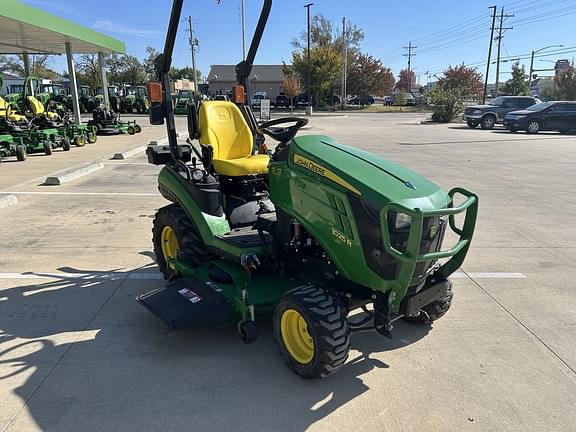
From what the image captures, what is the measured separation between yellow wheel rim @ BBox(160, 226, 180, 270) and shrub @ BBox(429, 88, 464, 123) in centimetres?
2655

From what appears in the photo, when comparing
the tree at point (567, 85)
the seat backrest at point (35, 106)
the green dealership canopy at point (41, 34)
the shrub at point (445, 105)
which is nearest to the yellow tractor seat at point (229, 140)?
the green dealership canopy at point (41, 34)

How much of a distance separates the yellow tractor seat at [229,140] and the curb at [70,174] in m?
5.49

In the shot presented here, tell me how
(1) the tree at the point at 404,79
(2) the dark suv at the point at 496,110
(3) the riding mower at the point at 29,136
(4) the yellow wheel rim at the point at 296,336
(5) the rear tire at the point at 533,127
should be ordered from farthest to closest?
(1) the tree at the point at 404,79
(2) the dark suv at the point at 496,110
(5) the rear tire at the point at 533,127
(3) the riding mower at the point at 29,136
(4) the yellow wheel rim at the point at 296,336

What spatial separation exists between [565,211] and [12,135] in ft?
42.2

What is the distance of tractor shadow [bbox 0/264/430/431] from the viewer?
244cm

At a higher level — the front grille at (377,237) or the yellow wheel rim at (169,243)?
the front grille at (377,237)

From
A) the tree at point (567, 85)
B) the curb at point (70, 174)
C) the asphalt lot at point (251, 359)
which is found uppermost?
the tree at point (567, 85)

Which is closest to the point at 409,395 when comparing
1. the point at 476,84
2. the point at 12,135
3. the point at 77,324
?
the point at 77,324

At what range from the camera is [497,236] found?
5676 millimetres

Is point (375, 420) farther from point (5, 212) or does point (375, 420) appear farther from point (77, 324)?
point (5, 212)

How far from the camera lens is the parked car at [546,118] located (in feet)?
65.5

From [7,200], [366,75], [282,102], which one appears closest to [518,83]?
[366,75]

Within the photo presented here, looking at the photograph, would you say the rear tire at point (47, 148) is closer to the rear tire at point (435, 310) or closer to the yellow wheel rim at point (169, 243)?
the yellow wheel rim at point (169, 243)

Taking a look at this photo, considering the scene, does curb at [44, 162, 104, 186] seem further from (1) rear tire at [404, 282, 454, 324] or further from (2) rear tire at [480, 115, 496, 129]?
(2) rear tire at [480, 115, 496, 129]
